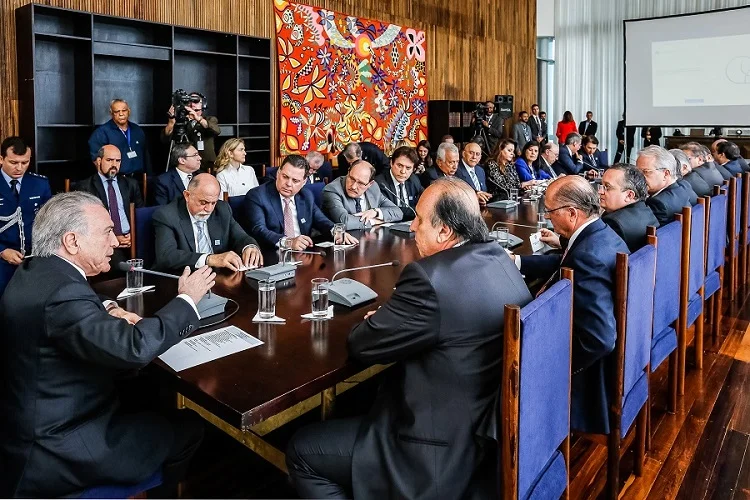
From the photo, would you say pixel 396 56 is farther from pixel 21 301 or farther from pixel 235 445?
pixel 21 301

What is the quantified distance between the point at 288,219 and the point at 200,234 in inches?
32.5

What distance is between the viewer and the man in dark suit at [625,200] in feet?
9.48

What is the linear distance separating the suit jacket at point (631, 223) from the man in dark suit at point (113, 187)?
339 centimetres

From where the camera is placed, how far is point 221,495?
234cm

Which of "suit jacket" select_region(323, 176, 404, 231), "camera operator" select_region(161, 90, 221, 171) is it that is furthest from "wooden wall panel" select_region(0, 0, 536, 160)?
"suit jacket" select_region(323, 176, 404, 231)

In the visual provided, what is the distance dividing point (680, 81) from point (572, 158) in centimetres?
376

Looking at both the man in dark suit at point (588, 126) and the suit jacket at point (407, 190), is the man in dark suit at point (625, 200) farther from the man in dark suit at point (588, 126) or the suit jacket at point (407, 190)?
the man in dark suit at point (588, 126)

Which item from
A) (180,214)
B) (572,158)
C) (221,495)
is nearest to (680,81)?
(572,158)

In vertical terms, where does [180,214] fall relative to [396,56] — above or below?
below

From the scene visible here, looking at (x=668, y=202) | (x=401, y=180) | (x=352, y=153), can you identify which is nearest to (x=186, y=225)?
(x=401, y=180)

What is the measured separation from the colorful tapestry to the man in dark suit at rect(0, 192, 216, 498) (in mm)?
6155

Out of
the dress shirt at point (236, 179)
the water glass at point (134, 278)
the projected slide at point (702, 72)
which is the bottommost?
the water glass at point (134, 278)

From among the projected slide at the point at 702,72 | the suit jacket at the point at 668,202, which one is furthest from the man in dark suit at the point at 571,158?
the suit jacket at the point at 668,202

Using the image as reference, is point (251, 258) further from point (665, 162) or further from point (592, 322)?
point (665, 162)
